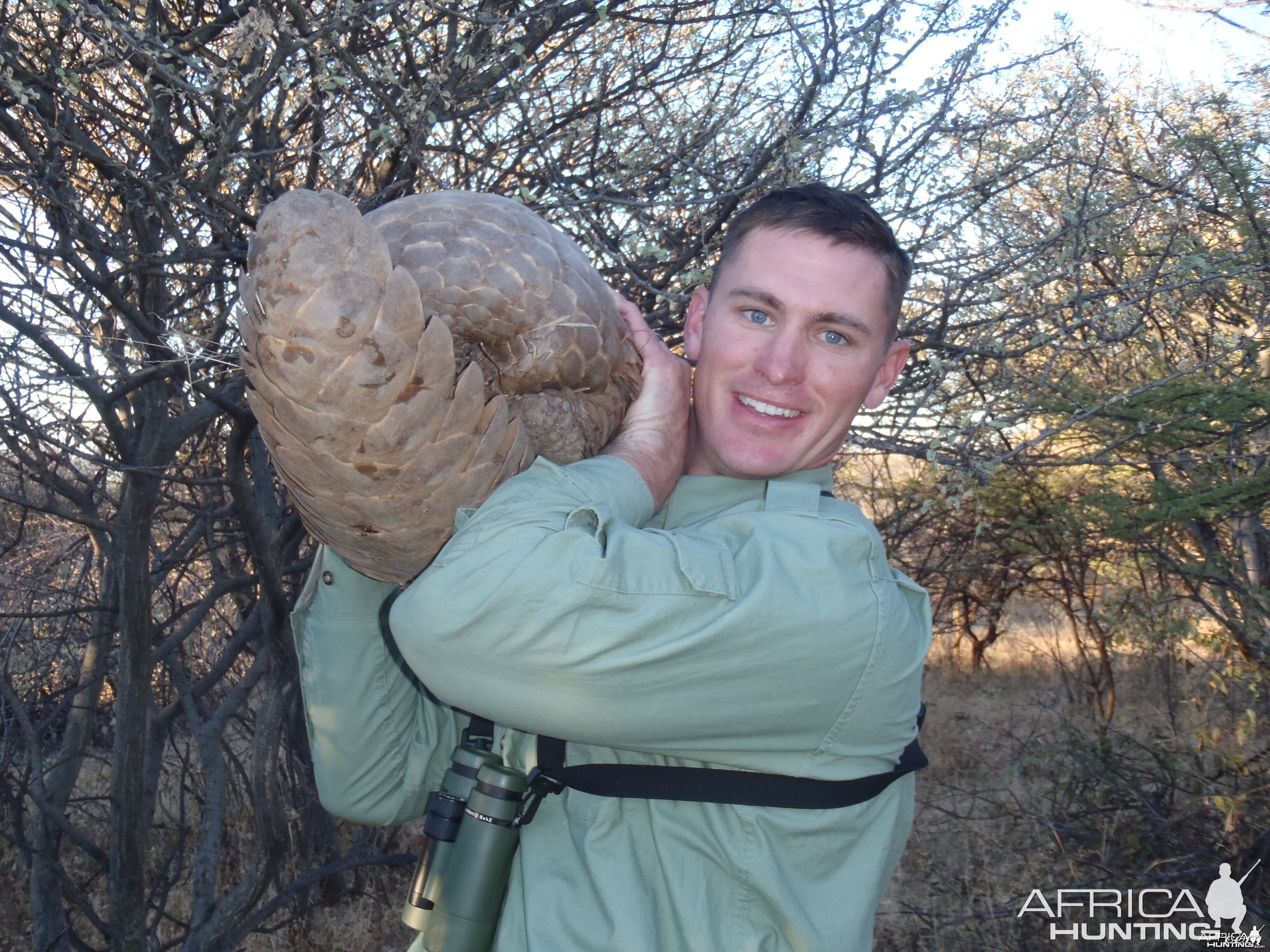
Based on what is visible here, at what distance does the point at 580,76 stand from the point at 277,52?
173cm

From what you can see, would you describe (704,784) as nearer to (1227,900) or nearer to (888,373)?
(888,373)

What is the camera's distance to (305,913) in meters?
4.64

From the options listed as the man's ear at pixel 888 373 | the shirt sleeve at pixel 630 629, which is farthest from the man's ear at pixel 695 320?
the shirt sleeve at pixel 630 629

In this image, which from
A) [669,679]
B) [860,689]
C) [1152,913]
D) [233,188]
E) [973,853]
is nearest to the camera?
[669,679]

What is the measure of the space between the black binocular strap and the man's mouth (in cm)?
65

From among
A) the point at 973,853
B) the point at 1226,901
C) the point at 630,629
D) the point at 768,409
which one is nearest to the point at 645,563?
the point at 630,629

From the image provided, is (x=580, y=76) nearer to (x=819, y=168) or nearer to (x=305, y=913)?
(x=819, y=168)

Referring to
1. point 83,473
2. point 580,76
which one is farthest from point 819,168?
point 83,473

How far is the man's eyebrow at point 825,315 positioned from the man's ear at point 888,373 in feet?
0.57

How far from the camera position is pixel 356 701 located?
1.67 metres

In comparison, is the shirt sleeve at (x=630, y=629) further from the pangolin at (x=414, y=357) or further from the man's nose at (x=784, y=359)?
the man's nose at (x=784, y=359)

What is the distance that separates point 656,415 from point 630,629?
510mm

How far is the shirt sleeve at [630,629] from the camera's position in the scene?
1.17 meters

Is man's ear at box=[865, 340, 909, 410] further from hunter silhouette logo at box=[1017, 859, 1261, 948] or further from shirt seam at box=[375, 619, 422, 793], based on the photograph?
hunter silhouette logo at box=[1017, 859, 1261, 948]
